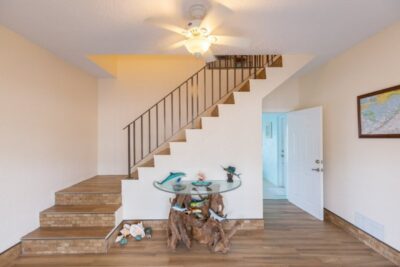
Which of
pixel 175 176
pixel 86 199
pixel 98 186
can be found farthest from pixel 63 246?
pixel 175 176

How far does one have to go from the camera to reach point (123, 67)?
4.61 meters

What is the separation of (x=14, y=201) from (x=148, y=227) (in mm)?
1689

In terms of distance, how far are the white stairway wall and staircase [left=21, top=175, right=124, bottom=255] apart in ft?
1.17

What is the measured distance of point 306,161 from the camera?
403 centimetres

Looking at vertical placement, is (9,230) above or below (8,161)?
below

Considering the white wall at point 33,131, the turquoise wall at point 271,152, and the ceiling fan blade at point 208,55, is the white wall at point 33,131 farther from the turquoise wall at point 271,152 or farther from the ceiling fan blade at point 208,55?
the turquoise wall at point 271,152

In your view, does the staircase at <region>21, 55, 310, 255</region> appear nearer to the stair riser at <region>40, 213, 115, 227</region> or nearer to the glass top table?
the stair riser at <region>40, 213, 115, 227</region>

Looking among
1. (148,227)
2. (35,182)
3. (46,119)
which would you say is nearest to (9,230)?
(35,182)

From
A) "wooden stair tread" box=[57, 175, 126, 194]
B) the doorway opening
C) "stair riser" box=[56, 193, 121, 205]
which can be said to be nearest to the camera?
"stair riser" box=[56, 193, 121, 205]

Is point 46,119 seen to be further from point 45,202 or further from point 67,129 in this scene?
point 45,202

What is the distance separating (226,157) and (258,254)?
135cm

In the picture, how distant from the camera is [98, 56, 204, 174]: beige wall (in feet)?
15.1

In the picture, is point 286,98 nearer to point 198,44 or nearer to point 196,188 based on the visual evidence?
point 196,188

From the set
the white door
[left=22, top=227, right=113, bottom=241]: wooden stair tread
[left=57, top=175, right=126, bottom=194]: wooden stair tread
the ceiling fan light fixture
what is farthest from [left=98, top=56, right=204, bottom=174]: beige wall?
the ceiling fan light fixture
